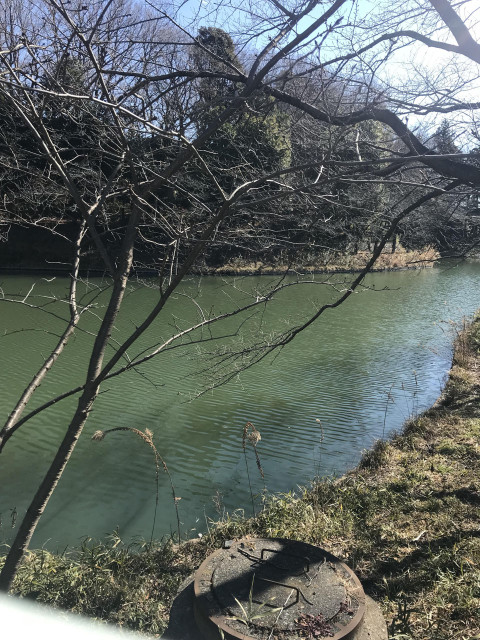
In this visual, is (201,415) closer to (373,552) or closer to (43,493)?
(373,552)

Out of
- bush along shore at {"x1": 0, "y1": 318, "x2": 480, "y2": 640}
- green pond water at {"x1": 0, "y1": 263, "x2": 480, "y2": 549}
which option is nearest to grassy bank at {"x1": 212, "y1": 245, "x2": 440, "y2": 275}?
green pond water at {"x1": 0, "y1": 263, "x2": 480, "y2": 549}

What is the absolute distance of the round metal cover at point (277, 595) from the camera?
5.41ft

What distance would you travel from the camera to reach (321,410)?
6.60 metres

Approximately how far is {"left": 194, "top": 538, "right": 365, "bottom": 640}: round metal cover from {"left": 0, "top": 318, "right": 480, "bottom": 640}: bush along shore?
17.6 inches

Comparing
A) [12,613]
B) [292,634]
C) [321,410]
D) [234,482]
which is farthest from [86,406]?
[321,410]

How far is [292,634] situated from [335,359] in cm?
769

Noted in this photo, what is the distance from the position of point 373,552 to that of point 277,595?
134cm

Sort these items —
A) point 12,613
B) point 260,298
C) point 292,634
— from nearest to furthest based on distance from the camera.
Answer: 1. point 292,634
2. point 12,613
3. point 260,298

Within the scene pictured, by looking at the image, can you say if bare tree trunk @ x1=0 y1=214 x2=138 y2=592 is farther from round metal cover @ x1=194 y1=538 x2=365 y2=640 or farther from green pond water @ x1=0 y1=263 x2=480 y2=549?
round metal cover @ x1=194 y1=538 x2=365 y2=640

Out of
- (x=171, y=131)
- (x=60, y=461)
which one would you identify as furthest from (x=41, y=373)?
(x=171, y=131)

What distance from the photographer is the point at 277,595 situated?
5.89ft

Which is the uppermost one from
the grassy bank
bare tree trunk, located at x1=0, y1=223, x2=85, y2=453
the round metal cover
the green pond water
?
the grassy bank

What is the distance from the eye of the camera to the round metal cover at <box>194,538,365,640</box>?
64.9 inches

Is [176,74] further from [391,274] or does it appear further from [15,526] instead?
[391,274]
